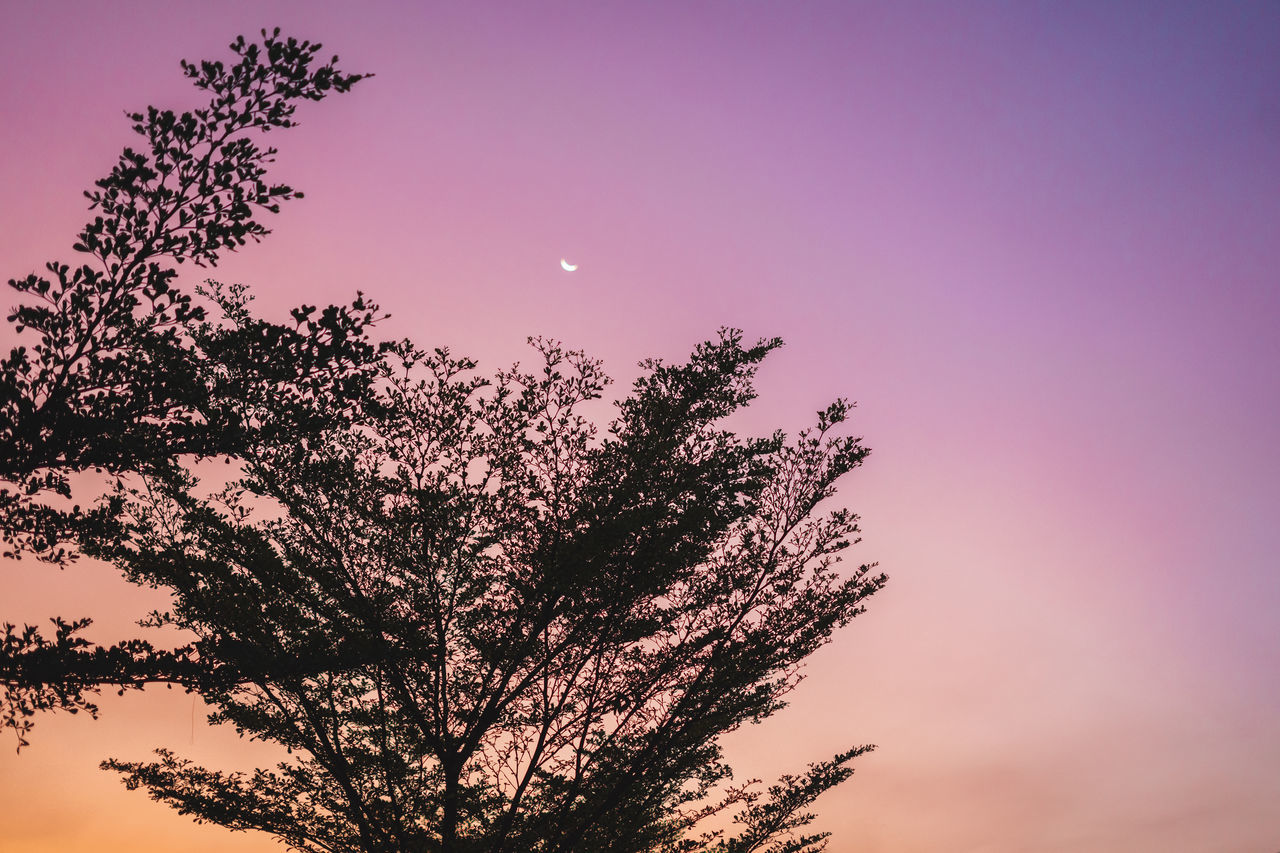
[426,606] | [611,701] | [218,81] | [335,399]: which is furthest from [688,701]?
[218,81]

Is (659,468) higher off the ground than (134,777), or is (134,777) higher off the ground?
(659,468)

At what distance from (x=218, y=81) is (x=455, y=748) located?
881 centimetres

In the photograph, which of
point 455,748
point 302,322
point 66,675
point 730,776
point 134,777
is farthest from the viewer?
point 730,776

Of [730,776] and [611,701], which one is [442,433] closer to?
[611,701]

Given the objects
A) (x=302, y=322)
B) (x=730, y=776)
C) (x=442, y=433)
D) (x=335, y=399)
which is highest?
(x=442, y=433)

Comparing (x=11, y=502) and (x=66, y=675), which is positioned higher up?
(x=11, y=502)

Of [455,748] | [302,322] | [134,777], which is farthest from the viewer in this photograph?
[134,777]

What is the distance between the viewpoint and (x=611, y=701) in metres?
12.4

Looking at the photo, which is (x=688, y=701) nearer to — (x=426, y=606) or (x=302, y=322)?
(x=426, y=606)

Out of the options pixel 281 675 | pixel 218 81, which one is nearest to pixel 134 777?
pixel 281 675

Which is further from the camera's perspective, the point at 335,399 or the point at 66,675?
the point at 335,399

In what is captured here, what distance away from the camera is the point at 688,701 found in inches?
495

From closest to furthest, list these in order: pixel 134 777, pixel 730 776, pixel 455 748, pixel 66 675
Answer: pixel 66 675 → pixel 455 748 → pixel 134 777 → pixel 730 776

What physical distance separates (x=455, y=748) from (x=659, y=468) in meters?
4.88
